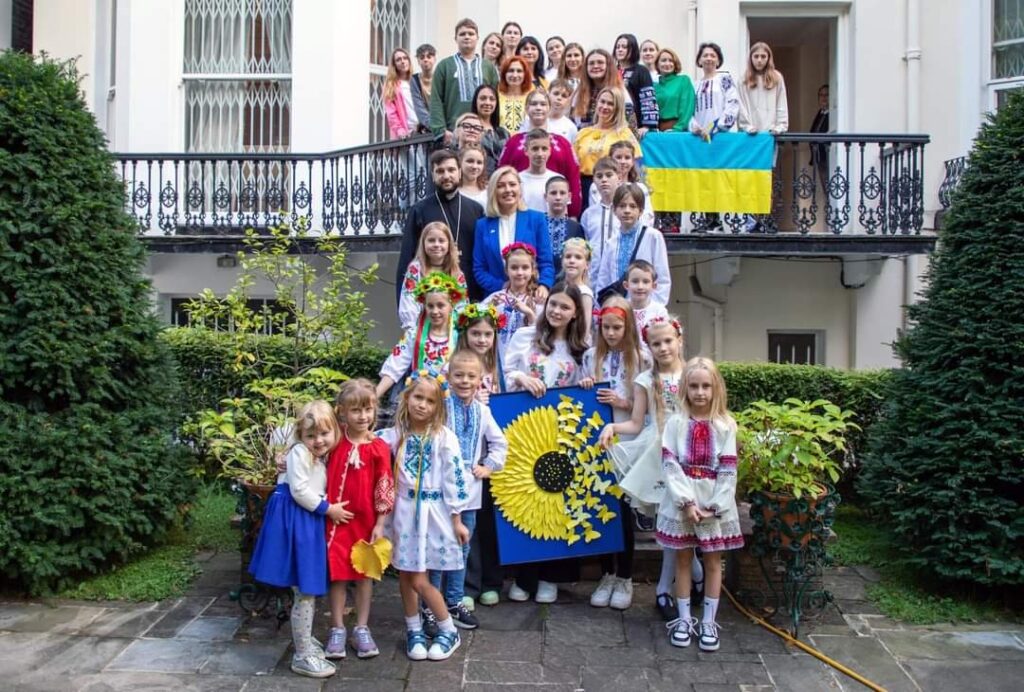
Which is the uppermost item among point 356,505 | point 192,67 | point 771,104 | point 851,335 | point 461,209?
point 192,67

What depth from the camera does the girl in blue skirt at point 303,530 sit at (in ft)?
16.2

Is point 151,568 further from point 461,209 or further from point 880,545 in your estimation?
point 880,545

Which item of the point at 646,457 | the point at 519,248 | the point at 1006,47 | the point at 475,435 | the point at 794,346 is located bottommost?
the point at 646,457

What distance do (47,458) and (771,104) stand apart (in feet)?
24.5

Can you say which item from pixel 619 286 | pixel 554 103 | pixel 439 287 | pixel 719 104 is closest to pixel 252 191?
pixel 554 103

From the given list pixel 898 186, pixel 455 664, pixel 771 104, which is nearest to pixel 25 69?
pixel 455 664

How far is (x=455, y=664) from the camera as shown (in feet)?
16.8

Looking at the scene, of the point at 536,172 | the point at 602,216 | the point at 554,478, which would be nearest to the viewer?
the point at 554,478

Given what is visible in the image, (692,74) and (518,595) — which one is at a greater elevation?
(692,74)

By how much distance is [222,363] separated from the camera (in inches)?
331

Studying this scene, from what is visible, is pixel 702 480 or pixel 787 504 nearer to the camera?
pixel 702 480

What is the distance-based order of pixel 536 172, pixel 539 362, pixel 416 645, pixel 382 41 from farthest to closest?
1. pixel 382 41
2. pixel 536 172
3. pixel 539 362
4. pixel 416 645

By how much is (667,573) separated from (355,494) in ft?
5.96

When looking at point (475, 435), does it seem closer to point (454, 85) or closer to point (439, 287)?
point (439, 287)
